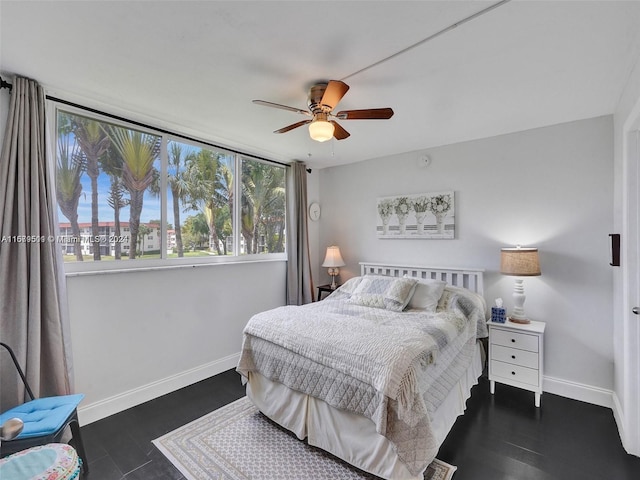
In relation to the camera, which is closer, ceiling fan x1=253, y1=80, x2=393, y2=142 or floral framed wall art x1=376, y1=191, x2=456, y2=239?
ceiling fan x1=253, y1=80, x2=393, y2=142

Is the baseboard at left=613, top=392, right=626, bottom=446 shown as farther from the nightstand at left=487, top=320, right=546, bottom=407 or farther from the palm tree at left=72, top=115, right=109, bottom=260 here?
the palm tree at left=72, top=115, right=109, bottom=260

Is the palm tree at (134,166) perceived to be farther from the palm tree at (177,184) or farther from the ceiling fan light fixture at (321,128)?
the ceiling fan light fixture at (321,128)

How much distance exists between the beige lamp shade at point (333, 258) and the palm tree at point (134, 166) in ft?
7.66

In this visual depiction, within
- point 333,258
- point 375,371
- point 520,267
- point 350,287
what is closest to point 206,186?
point 333,258

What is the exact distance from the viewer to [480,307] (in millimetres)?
2959

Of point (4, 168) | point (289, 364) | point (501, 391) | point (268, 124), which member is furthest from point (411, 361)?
point (4, 168)

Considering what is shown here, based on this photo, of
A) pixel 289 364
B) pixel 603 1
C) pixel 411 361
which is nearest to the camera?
pixel 603 1

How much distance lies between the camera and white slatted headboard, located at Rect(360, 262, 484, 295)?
3246 mm

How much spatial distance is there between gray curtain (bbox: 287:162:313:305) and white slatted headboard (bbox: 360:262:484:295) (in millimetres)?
802

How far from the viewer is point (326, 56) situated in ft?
5.92

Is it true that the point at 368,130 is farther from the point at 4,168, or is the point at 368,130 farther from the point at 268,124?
the point at 4,168

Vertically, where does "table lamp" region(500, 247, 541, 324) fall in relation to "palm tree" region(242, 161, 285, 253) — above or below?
below

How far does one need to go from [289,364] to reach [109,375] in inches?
64.0

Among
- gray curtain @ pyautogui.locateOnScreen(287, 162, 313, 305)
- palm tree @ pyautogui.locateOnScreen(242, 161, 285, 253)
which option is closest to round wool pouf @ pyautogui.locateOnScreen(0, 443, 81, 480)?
palm tree @ pyautogui.locateOnScreen(242, 161, 285, 253)
